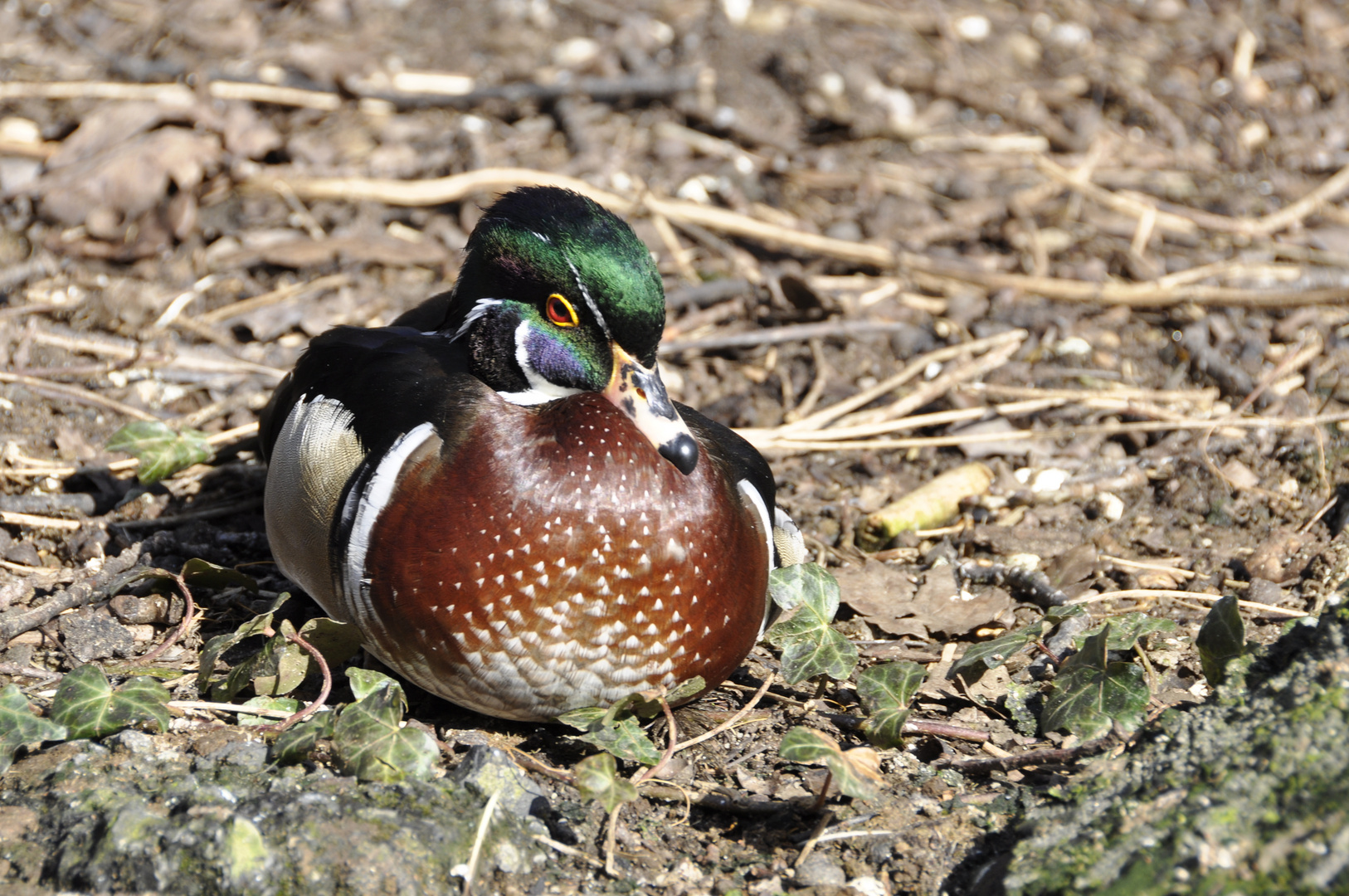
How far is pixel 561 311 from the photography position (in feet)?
8.89

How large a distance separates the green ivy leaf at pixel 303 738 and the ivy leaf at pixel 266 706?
0.21m

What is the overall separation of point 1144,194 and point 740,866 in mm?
4448

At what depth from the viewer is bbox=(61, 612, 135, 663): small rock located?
3.01 meters

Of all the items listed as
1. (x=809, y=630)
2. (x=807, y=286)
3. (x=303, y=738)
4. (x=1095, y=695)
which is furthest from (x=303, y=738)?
(x=807, y=286)

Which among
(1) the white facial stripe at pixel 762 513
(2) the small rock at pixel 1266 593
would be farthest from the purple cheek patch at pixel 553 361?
(2) the small rock at pixel 1266 593

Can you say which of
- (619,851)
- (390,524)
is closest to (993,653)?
(619,851)

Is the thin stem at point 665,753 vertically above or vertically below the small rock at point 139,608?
above

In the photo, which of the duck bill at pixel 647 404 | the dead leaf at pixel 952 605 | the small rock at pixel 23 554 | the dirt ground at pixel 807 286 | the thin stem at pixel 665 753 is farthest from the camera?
the small rock at pixel 23 554

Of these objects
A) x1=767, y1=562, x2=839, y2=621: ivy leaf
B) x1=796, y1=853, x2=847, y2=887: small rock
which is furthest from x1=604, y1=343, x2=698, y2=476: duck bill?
x1=796, y1=853, x2=847, y2=887: small rock

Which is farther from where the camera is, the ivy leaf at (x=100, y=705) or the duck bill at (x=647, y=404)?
the duck bill at (x=647, y=404)

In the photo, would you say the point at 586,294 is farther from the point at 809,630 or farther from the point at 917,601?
the point at 917,601

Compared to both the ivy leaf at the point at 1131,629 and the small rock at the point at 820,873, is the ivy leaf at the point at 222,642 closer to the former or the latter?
the small rock at the point at 820,873

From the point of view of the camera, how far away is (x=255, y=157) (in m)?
5.37

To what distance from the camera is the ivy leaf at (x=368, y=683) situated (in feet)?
8.23
